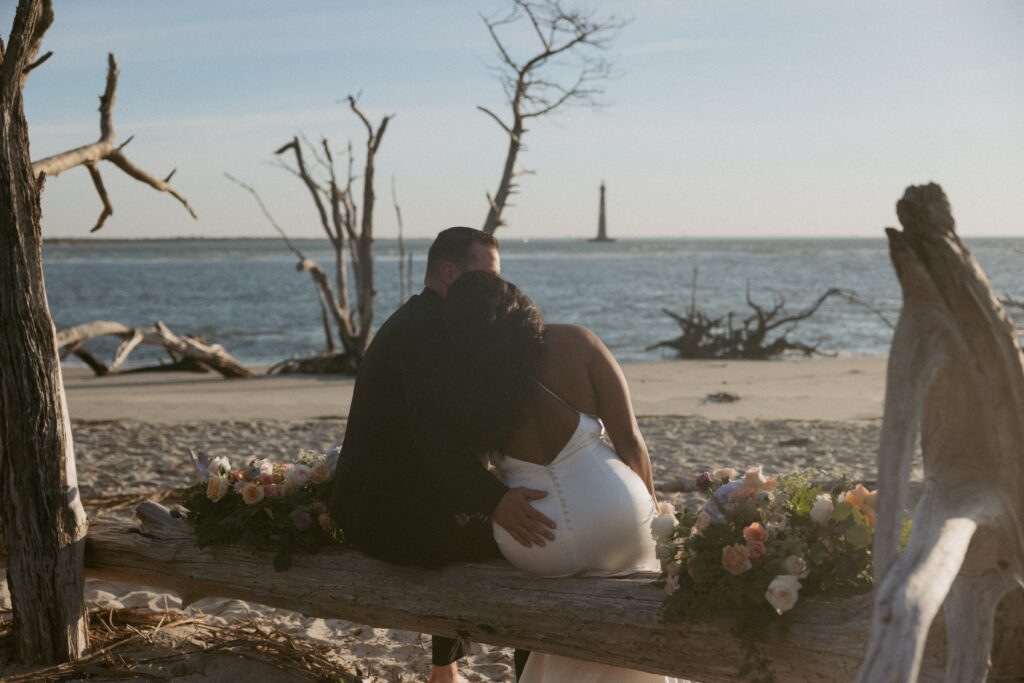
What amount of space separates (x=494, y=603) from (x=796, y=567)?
49.0 inches

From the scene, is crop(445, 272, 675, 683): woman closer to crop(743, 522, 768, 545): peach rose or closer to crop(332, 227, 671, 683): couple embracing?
crop(332, 227, 671, 683): couple embracing

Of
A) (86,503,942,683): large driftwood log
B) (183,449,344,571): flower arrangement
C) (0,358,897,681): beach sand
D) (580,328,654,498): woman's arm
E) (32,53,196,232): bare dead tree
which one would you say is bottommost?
(0,358,897,681): beach sand

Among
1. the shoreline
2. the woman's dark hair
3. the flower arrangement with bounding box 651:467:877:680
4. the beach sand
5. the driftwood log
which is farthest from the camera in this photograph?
the driftwood log

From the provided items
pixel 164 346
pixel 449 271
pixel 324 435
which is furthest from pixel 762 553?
pixel 164 346

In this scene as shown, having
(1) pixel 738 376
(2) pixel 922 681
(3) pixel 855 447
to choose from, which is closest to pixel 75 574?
(2) pixel 922 681

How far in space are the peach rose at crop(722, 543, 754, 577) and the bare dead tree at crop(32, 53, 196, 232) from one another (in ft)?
11.9

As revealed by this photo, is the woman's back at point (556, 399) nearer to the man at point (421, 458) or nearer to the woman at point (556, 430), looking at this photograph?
the woman at point (556, 430)

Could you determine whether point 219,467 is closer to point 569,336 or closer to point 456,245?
point 456,245

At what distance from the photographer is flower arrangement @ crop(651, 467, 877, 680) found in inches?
137

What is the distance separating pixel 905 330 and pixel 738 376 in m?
15.5

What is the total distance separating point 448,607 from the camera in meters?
4.18

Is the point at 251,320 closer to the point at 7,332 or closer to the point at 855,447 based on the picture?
the point at 855,447

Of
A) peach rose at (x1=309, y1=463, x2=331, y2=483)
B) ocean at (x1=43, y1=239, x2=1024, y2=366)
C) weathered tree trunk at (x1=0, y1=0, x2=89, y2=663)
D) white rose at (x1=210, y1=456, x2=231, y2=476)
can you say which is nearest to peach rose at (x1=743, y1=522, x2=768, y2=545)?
peach rose at (x1=309, y1=463, x2=331, y2=483)

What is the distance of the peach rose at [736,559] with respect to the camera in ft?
11.4
